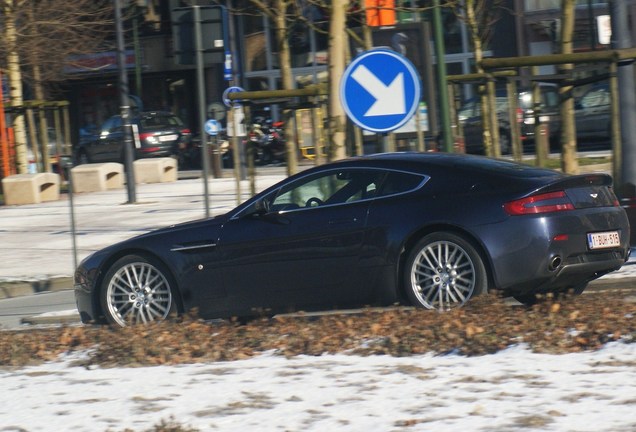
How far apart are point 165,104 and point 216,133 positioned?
63.5 ft

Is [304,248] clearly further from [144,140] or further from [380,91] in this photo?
[144,140]

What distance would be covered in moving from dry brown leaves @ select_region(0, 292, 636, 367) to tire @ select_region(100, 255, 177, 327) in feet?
2.27

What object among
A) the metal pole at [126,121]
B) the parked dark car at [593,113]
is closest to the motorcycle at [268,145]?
the parked dark car at [593,113]

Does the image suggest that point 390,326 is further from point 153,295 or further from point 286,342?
point 153,295

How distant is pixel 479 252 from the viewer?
A: 8945mm

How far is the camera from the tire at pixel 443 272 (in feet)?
29.3

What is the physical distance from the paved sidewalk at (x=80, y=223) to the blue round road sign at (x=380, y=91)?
528 cm

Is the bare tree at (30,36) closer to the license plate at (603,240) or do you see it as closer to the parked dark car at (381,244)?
the parked dark car at (381,244)

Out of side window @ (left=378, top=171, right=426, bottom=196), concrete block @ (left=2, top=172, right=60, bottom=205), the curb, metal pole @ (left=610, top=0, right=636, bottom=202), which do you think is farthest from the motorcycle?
side window @ (left=378, top=171, right=426, bottom=196)

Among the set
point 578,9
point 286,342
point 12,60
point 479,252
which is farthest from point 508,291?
point 578,9

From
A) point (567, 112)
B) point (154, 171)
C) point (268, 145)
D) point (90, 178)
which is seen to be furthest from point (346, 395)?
point (268, 145)

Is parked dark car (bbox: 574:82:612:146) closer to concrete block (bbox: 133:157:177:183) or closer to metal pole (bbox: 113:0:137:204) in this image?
concrete block (bbox: 133:157:177:183)

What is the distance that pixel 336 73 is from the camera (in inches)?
624

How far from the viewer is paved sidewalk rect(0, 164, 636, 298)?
16109 mm
